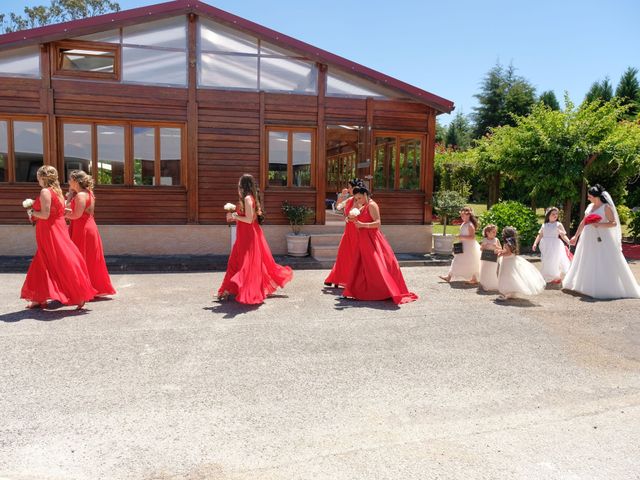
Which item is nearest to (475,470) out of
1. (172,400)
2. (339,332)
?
(172,400)

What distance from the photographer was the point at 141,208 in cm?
1230

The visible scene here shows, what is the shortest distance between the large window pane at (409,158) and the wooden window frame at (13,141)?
8.34 meters

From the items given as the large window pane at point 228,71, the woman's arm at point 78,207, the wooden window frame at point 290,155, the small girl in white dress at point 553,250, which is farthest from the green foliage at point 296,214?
the woman's arm at point 78,207

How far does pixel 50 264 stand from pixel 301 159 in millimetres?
7155

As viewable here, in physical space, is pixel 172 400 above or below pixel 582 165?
below

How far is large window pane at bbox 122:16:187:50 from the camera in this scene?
470 inches

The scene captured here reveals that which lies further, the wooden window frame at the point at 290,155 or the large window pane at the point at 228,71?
the wooden window frame at the point at 290,155

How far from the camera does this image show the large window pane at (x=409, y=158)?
13.7m

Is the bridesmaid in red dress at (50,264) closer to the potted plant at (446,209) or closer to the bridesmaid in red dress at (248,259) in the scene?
the bridesmaid in red dress at (248,259)

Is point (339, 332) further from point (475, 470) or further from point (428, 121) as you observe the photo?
point (428, 121)

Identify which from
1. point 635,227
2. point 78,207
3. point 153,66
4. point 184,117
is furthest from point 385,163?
point 635,227

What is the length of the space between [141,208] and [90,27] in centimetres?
399

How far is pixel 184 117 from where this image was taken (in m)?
12.2

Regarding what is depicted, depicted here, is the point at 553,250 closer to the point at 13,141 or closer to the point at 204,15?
the point at 204,15
